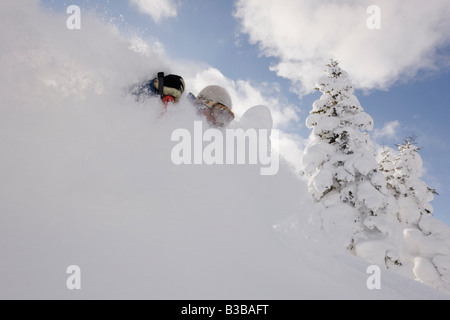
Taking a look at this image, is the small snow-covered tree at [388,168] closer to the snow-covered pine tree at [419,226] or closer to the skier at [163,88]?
the snow-covered pine tree at [419,226]

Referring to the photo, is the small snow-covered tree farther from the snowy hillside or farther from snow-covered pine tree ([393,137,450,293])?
the snowy hillside

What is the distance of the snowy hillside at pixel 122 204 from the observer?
1622mm

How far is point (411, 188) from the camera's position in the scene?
42.0 feet

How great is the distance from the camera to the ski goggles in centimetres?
469

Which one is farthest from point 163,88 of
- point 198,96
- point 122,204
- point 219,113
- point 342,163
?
point 342,163

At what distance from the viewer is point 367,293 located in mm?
1880

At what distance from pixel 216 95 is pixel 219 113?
93cm

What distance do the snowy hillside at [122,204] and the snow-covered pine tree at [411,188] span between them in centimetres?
1202

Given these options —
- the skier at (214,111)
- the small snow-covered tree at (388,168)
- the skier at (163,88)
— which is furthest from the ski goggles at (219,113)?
the small snow-covered tree at (388,168)

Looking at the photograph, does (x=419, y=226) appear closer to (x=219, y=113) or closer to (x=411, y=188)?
(x=411, y=188)

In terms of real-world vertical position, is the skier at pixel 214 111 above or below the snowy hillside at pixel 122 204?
above

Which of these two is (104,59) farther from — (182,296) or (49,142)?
(182,296)

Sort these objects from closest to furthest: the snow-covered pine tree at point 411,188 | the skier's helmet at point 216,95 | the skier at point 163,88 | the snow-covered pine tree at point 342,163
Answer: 1. the skier at point 163,88
2. the skier's helmet at point 216,95
3. the snow-covered pine tree at point 342,163
4. the snow-covered pine tree at point 411,188
